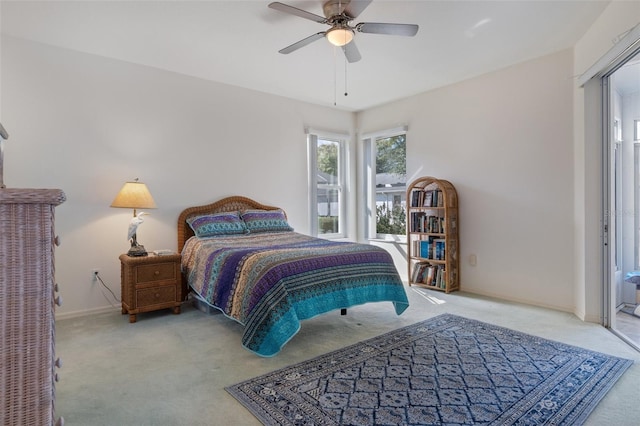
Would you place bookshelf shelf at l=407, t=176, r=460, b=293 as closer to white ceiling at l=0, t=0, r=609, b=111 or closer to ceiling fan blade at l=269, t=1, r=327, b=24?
white ceiling at l=0, t=0, r=609, b=111

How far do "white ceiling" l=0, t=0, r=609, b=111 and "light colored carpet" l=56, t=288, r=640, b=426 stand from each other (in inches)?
101

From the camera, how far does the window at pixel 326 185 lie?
530cm

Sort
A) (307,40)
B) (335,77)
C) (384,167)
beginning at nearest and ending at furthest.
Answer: (307,40), (335,77), (384,167)

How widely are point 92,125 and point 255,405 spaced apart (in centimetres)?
316

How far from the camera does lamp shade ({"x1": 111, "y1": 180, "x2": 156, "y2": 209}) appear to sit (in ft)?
11.0

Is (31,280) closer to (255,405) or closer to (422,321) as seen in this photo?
(255,405)

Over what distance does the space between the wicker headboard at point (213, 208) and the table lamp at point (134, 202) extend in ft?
1.93

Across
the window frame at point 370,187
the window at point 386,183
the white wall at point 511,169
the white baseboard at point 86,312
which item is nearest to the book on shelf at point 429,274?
the white wall at point 511,169

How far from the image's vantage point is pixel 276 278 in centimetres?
251

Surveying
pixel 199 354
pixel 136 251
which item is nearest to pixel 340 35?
pixel 199 354

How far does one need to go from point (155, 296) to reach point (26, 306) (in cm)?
275

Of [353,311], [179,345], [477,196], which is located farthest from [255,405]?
[477,196]

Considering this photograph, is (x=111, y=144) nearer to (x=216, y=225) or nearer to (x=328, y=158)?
(x=216, y=225)

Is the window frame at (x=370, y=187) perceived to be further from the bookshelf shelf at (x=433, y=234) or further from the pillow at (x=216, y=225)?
the pillow at (x=216, y=225)
